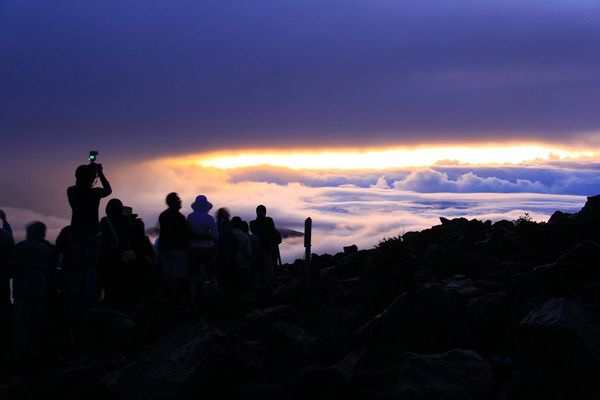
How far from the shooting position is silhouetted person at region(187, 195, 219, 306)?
49.4 ft

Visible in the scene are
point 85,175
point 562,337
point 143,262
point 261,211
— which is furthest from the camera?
point 261,211

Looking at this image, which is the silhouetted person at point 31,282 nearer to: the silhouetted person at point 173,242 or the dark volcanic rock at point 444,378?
the silhouetted person at point 173,242

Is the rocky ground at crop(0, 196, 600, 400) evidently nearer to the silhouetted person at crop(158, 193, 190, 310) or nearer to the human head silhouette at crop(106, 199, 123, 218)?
the silhouetted person at crop(158, 193, 190, 310)

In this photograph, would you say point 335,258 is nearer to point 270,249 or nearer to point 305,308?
point 270,249

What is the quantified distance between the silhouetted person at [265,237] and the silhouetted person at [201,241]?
373 centimetres

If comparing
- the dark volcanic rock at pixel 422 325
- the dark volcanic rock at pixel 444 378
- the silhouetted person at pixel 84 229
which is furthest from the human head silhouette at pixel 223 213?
the dark volcanic rock at pixel 444 378

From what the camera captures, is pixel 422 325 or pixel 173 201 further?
pixel 173 201

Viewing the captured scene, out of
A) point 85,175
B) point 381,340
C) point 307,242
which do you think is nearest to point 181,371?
point 381,340

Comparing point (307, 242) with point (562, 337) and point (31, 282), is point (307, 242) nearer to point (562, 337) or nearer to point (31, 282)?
point (31, 282)

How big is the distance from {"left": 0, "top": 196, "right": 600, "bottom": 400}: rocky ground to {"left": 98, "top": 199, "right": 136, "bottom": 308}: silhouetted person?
0.59m

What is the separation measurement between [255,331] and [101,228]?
3367mm

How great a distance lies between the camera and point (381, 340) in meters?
12.5

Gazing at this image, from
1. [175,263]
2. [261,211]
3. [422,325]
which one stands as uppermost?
[261,211]

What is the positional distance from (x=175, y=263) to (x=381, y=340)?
4.43 meters
